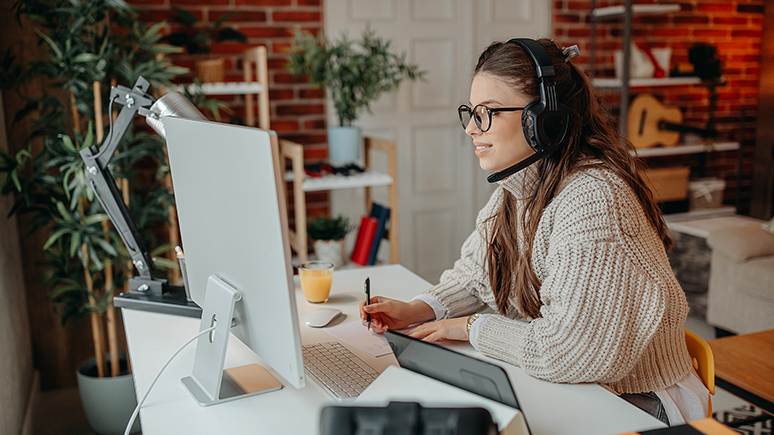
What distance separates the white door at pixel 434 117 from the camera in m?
3.46

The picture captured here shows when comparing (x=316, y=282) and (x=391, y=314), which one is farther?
(x=316, y=282)

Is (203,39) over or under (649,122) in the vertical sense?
over

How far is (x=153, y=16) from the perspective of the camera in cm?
290

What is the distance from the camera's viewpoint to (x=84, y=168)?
85.2 inches

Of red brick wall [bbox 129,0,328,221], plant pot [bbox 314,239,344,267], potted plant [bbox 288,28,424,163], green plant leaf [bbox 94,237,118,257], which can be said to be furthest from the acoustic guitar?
green plant leaf [bbox 94,237,118,257]

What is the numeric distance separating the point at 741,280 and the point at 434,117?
1.81 metres

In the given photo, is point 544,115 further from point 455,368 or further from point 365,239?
point 365,239

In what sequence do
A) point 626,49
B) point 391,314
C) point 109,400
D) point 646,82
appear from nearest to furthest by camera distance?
point 391,314 < point 109,400 < point 626,49 < point 646,82

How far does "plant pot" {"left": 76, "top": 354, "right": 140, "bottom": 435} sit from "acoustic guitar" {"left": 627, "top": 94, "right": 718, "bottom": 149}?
304 cm

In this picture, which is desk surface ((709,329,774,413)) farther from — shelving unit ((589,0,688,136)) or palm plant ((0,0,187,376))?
palm plant ((0,0,187,376))

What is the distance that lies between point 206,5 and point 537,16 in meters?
1.96

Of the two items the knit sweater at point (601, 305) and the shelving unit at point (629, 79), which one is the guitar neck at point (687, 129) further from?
the knit sweater at point (601, 305)

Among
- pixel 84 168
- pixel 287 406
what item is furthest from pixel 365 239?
pixel 287 406

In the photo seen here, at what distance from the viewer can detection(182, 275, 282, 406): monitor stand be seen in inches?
40.9
